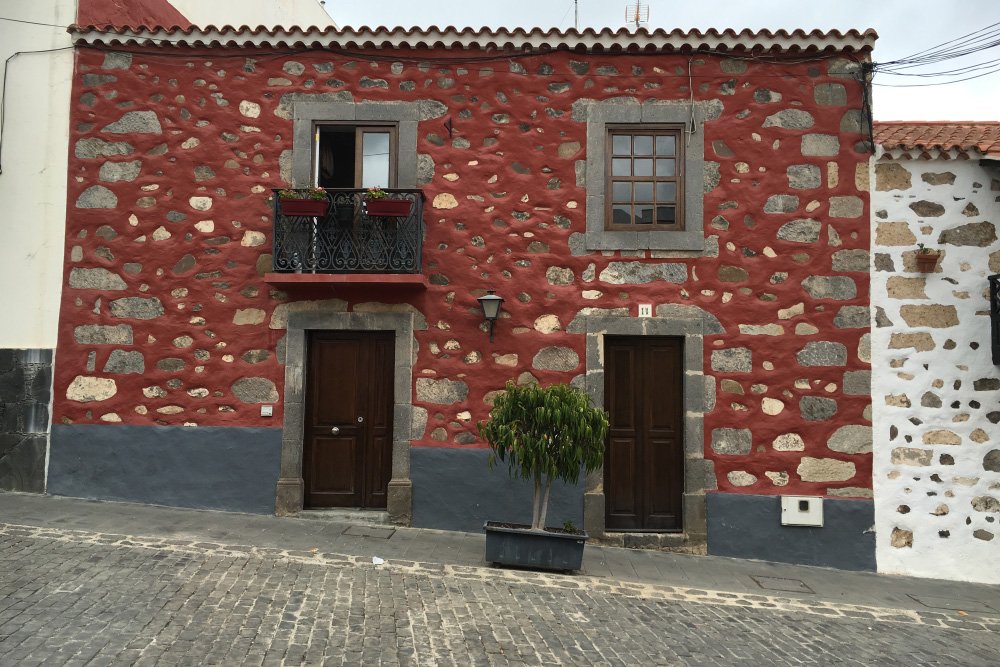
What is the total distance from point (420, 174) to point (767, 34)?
3.63 m

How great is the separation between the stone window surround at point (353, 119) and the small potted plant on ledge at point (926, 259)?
491 centimetres

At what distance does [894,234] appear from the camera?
6.83 metres

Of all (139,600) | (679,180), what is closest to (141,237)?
(139,600)

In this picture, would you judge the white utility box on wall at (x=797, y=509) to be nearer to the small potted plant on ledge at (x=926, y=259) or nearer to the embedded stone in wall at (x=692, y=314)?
the embedded stone in wall at (x=692, y=314)

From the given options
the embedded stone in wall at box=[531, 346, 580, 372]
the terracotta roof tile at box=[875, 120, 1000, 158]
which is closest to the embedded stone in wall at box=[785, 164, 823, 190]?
the terracotta roof tile at box=[875, 120, 1000, 158]

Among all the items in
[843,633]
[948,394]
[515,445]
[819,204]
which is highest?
[819,204]

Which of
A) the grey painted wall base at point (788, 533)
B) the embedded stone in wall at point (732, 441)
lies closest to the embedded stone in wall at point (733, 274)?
the embedded stone in wall at point (732, 441)

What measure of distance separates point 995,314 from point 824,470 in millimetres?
2112

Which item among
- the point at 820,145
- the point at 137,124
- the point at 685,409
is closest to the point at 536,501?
the point at 685,409

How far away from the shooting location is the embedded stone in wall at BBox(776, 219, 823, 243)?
6.91m

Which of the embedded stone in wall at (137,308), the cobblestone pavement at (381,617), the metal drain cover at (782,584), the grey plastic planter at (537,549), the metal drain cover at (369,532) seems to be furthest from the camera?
the embedded stone in wall at (137,308)

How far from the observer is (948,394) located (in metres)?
6.71

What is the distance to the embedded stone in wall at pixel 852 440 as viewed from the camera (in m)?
6.76

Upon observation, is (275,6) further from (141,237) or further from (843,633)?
(843,633)
